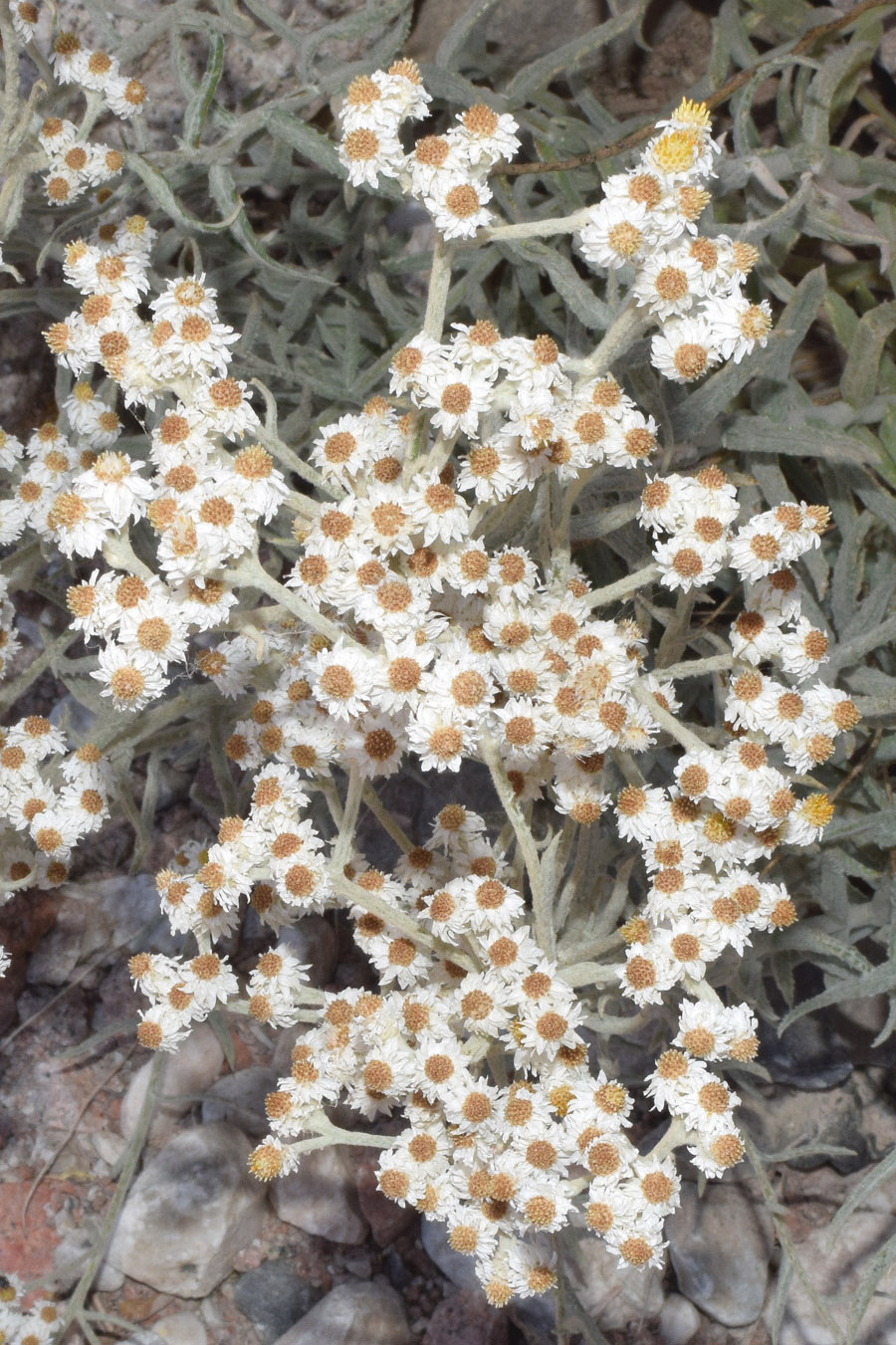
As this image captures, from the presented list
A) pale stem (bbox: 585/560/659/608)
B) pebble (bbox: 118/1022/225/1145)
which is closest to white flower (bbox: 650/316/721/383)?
pale stem (bbox: 585/560/659/608)

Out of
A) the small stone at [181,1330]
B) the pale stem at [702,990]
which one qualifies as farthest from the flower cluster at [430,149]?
the small stone at [181,1330]

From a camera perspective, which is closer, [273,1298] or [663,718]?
[663,718]

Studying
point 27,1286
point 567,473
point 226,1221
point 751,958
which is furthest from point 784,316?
point 27,1286

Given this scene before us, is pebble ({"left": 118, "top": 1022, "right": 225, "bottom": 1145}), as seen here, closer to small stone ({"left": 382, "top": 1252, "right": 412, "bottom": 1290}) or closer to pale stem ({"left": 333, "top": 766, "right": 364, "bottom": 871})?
small stone ({"left": 382, "top": 1252, "right": 412, "bottom": 1290})

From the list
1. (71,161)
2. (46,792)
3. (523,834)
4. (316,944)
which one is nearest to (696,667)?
(523,834)

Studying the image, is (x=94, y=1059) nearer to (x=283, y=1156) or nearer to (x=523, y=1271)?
(x=283, y=1156)

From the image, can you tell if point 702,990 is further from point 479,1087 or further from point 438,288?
point 438,288
